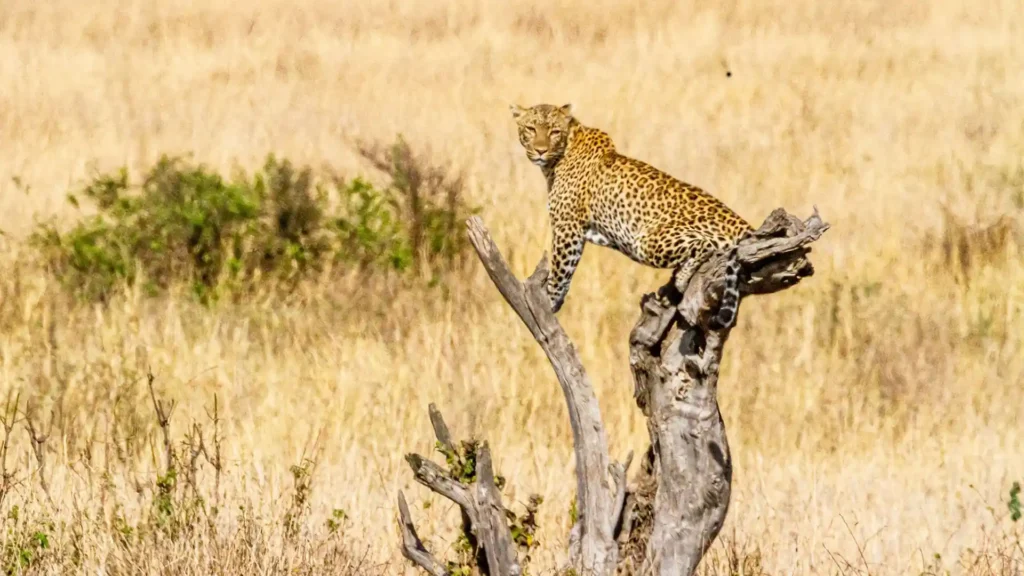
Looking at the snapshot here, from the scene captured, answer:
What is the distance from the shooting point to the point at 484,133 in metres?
15.9

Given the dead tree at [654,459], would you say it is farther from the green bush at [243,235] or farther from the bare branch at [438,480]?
the green bush at [243,235]

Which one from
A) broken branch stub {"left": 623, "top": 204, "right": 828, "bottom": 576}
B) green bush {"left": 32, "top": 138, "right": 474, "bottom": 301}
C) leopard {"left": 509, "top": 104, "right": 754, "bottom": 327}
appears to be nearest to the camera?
broken branch stub {"left": 623, "top": 204, "right": 828, "bottom": 576}

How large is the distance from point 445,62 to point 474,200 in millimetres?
7338

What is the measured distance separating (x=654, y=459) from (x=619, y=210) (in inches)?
55.3

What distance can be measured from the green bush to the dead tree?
5.72 metres

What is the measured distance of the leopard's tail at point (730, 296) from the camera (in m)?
5.07

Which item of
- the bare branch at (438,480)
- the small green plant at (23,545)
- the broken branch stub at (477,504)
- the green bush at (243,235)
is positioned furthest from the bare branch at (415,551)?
the green bush at (243,235)

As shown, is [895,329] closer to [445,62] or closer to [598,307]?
[598,307]

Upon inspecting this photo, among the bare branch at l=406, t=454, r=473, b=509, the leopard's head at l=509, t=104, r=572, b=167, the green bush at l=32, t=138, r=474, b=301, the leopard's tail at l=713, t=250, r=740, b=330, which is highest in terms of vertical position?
the green bush at l=32, t=138, r=474, b=301

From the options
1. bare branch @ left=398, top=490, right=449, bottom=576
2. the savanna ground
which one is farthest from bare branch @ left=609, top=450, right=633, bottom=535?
the savanna ground

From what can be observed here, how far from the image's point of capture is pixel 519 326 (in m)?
9.95

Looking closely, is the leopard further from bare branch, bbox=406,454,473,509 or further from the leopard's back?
bare branch, bbox=406,454,473,509

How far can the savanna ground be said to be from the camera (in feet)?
23.2

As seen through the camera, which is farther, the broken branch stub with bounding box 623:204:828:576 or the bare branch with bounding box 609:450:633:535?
the bare branch with bounding box 609:450:633:535
